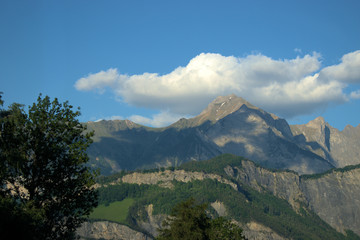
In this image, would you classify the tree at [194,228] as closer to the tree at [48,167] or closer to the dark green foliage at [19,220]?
the tree at [48,167]

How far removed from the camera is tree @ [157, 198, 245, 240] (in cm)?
7819

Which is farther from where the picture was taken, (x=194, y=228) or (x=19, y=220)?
(x=194, y=228)

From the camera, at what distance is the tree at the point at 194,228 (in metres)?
78.2

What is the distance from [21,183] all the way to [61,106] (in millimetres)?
7969

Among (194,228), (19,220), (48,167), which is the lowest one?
(19,220)

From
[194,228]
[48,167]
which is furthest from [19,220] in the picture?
[194,228]

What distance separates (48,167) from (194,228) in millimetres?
43474

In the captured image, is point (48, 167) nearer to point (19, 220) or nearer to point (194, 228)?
point (19, 220)

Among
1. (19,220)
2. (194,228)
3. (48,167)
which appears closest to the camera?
(19,220)

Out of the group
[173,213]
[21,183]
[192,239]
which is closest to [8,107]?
[21,183]

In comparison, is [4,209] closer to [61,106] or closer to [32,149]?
[32,149]

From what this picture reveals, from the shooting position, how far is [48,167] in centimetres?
4122

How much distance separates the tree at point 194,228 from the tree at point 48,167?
37.8 metres

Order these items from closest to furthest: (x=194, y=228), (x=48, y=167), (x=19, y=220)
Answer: (x=19, y=220)
(x=48, y=167)
(x=194, y=228)
